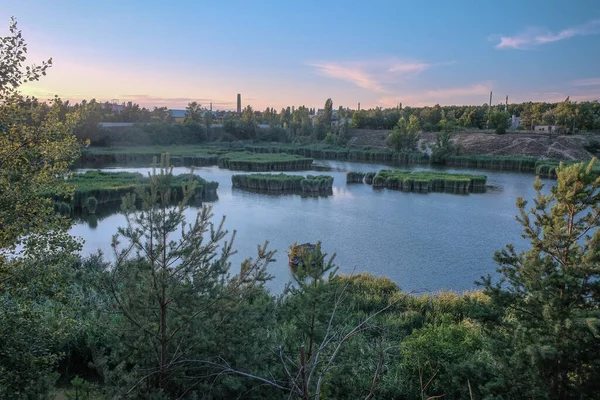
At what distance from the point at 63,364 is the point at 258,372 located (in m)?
5.22

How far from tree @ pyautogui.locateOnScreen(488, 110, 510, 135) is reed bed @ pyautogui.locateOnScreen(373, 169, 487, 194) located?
34.9 metres

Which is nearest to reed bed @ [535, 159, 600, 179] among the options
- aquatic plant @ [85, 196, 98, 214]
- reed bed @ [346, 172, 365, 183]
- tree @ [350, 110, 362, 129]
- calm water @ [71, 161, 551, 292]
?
calm water @ [71, 161, 551, 292]

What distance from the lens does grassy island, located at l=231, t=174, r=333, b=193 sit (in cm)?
3572

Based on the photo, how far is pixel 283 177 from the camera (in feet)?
123

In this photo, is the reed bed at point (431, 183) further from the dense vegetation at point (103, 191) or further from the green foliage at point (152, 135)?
the green foliage at point (152, 135)

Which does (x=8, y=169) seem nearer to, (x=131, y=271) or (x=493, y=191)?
(x=131, y=271)

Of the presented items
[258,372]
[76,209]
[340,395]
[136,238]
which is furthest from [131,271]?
[76,209]

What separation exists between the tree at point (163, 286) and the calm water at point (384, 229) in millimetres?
10403

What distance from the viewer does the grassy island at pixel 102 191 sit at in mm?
26367

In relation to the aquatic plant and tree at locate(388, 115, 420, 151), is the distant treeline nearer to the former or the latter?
tree at locate(388, 115, 420, 151)

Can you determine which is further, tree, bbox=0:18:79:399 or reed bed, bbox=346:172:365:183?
reed bed, bbox=346:172:365:183

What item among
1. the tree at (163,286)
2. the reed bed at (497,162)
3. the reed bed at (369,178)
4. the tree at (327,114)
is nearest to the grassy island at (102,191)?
the reed bed at (369,178)

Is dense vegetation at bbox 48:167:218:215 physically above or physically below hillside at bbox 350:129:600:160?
below

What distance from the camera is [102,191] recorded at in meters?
28.8
